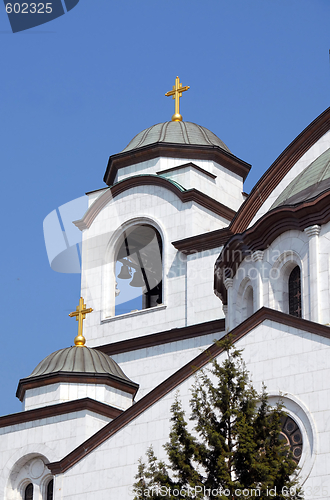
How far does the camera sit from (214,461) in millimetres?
15422

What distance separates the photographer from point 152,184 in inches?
1213

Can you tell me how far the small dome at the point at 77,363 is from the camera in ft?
79.3

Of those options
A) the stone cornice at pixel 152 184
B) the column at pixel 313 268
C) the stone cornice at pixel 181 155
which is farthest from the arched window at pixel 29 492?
the stone cornice at pixel 181 155

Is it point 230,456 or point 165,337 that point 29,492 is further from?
point 230,456

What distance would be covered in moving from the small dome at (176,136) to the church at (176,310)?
61 millimetres

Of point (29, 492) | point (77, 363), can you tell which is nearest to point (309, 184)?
point (77, 363)

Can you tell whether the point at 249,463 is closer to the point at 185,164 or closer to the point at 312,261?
the point at 312,261

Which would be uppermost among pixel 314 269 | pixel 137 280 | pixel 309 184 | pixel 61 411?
pixel 137 280

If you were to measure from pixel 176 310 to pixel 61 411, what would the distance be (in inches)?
251

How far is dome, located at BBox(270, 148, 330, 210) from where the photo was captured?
2303 cm

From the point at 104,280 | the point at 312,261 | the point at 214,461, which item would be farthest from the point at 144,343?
the point at 214,461

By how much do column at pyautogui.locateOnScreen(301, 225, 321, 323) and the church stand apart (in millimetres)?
33

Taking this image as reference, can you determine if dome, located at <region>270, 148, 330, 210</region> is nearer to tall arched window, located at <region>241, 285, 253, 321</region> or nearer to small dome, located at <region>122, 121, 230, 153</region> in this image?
tall arched window, located at <region>241, 285, 253, 321</region>

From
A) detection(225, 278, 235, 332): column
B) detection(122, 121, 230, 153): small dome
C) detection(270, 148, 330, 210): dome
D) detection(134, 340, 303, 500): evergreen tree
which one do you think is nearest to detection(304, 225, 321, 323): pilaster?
detection(270, 148, 330, 210): dome
